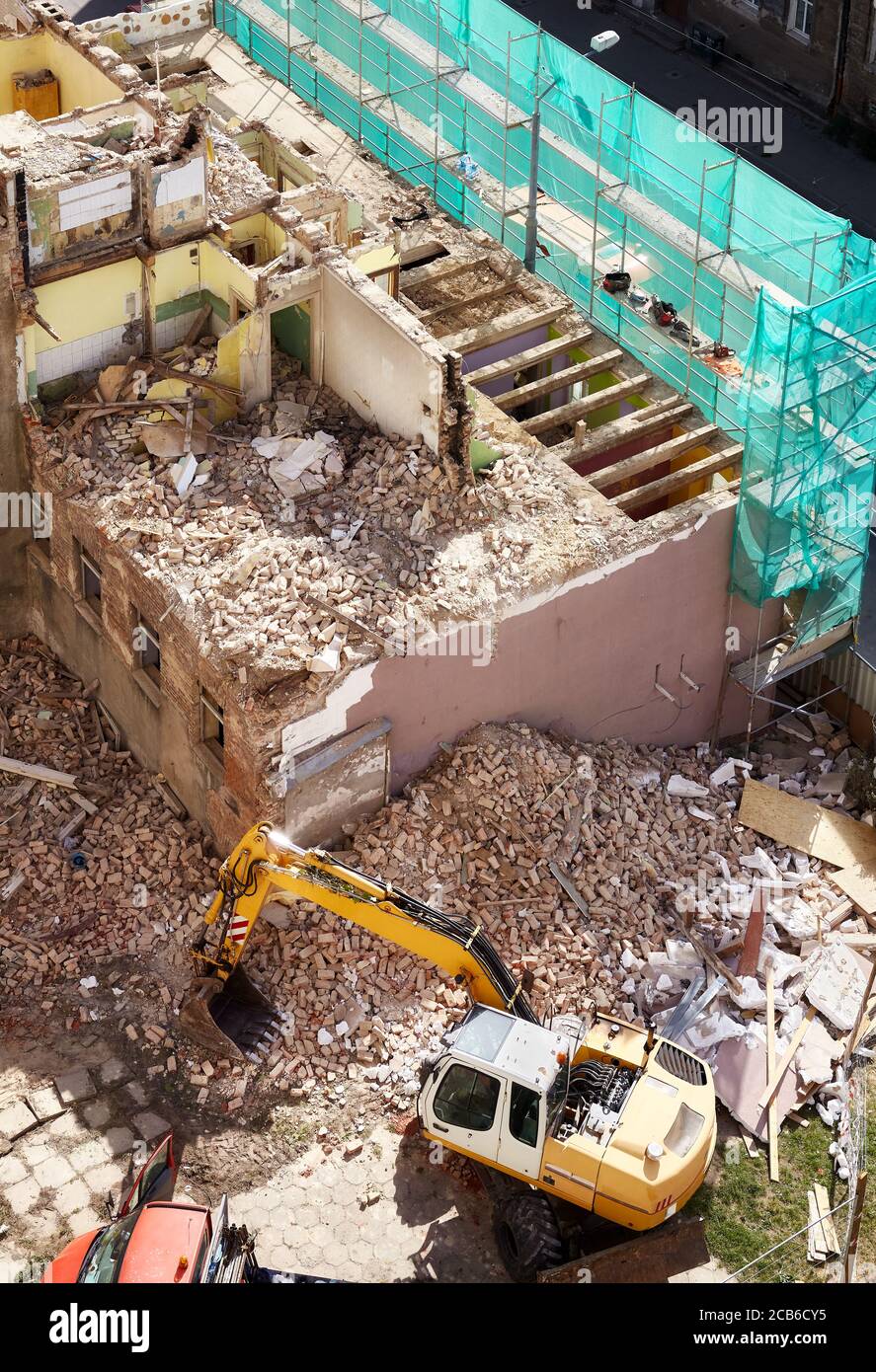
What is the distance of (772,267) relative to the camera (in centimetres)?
3091

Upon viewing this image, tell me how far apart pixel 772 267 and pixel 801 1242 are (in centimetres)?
1473

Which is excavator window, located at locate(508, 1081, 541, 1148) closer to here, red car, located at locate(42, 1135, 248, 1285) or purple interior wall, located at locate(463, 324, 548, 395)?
red car, located at locate(42, 1135, 248, 1285)

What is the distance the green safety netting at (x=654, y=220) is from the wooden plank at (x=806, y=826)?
2.60 metres

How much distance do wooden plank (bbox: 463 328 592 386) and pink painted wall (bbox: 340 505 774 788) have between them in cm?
438

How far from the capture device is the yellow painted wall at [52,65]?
31453mm

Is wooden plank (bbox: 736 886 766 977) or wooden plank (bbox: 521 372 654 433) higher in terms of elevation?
wooden plank (bbox: 521 372 654 433)

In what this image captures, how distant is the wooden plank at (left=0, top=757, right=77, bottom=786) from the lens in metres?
28.9

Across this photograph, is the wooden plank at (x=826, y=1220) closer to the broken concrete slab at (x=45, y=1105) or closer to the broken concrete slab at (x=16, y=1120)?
the broken concrete slab at (x=45, y=1105)

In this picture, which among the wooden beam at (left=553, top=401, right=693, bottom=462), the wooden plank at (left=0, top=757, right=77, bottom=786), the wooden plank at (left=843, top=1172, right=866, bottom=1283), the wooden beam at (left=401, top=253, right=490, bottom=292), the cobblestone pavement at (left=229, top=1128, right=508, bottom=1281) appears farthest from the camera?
the wooden beam at (left=401, top=253, right=490, bottom=292)

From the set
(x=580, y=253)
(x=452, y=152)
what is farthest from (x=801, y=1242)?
(x=452, y=152)

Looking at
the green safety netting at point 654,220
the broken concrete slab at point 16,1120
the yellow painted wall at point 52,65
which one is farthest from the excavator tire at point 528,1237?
the yellow painted wall at point 52,65

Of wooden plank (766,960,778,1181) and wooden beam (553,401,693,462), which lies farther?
wooden beam (553,401,693,462)

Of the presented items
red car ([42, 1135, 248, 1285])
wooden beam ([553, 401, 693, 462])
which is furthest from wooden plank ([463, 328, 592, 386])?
red car ([42, 1135, 248, 1285])

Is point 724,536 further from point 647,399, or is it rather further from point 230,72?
point 230,72
